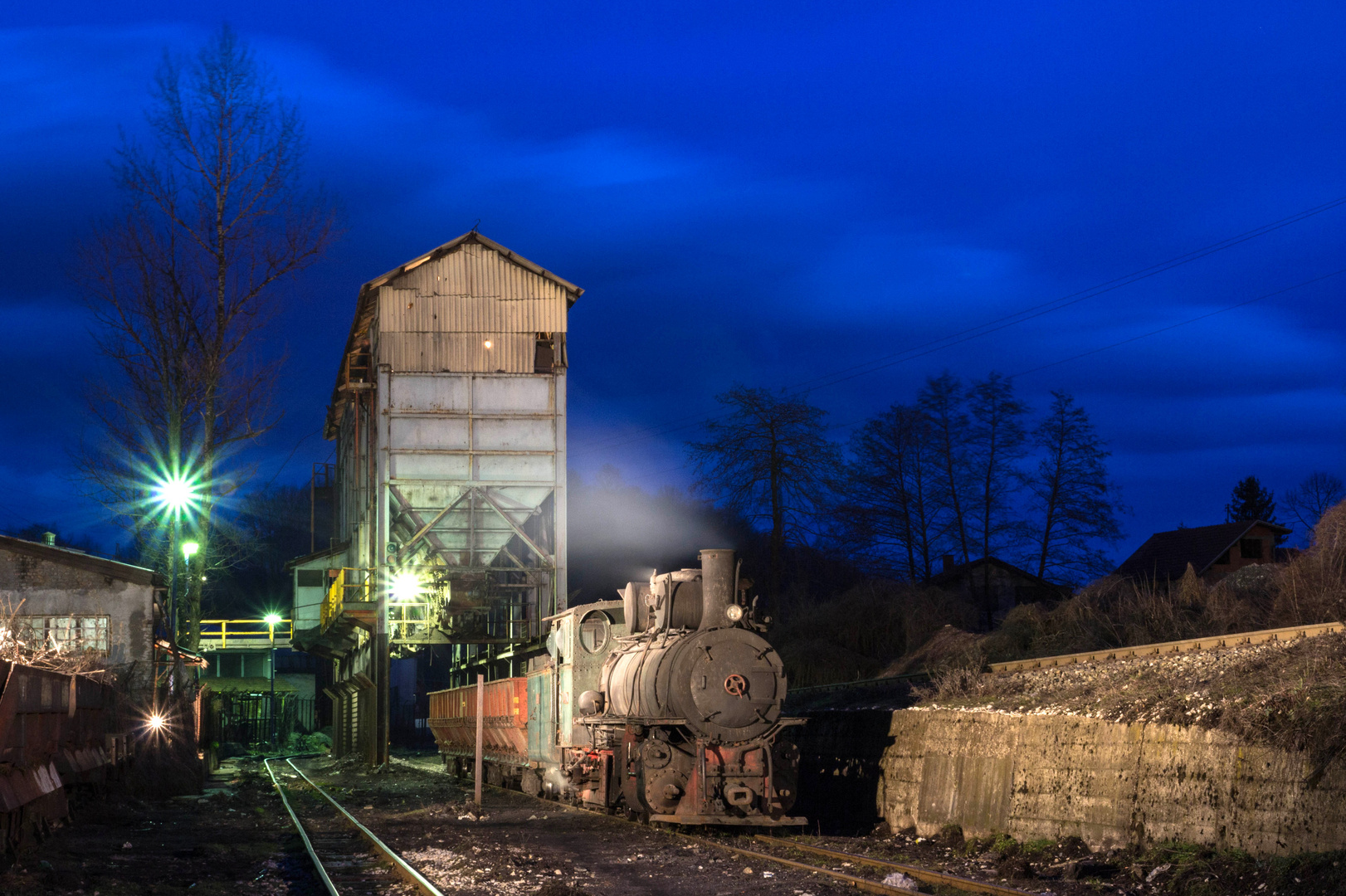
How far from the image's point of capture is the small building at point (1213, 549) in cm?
5322

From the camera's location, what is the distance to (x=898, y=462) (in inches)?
2095

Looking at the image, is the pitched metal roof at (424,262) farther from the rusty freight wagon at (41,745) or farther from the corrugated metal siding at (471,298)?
the rusty freight wagon at (41,745)

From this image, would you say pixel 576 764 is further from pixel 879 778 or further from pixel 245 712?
pixel 245 712

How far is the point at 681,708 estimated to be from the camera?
16094mm

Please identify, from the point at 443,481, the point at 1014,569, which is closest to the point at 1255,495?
the point at 1014,569

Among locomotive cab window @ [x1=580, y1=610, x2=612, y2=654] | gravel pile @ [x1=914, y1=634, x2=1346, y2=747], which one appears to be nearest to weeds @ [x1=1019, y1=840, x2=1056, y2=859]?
gravel pile @ [x1=914, y1=634, x2=1346, y2=747]

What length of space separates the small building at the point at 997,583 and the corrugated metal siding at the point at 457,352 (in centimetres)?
2181

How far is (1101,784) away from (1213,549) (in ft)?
145

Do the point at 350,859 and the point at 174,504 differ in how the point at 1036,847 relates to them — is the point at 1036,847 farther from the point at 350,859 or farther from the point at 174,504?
the point at 174,504

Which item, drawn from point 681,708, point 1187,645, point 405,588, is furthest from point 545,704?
point 405,588

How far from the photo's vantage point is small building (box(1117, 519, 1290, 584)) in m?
53.2

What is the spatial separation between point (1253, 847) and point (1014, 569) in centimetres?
4143

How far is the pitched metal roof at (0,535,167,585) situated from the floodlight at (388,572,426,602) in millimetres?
7458

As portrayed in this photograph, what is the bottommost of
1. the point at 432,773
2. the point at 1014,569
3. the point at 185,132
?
the point at 432,773
